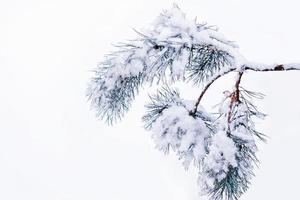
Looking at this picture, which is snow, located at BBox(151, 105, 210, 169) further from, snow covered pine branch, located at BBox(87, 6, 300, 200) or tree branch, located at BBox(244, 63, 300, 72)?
tree branch, located at BBox(244, 63, 300, 72)

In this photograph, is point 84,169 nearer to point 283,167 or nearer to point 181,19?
point 283,167

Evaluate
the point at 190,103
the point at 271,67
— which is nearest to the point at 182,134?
the point at 190,103

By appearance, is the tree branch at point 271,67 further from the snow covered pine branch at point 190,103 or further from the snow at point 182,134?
the snow at point 182,134

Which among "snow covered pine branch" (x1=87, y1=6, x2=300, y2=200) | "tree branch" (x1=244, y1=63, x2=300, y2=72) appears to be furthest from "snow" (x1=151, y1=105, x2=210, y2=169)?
"tree branch" (x1=244, y1=63, x2=300, y2=72)

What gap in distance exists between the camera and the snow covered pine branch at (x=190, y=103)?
1.33 metres

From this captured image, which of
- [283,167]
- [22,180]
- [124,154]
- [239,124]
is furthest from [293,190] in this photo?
[22,180]

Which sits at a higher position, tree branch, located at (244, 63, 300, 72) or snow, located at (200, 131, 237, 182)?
tree branch, located at (244, 63, 300, 72)

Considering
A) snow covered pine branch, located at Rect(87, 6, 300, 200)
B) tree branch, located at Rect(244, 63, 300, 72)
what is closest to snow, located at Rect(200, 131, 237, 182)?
snow covered pine branch, located at Rect(87, 6, 300, 200)

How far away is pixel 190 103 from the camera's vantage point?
4.85ft

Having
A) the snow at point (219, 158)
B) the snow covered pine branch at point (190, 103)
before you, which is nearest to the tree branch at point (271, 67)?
the snow covered pine branch at point (190, 103)

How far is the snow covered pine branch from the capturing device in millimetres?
1331

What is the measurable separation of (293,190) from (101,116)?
18603 millimetres

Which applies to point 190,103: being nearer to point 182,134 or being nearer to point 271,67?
point 182,134

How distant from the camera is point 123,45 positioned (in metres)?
1.37
